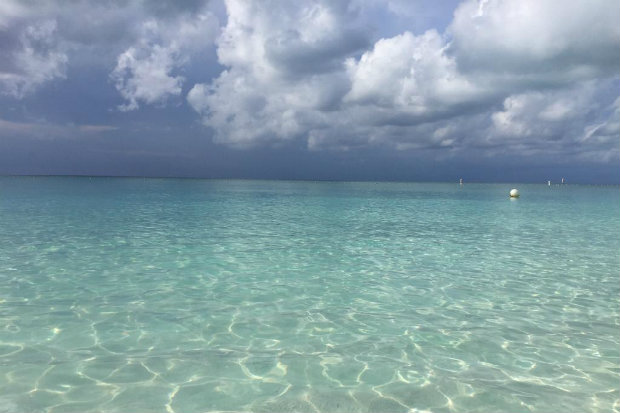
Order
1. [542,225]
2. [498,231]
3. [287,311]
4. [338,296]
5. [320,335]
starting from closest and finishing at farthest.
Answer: [320,335] → [287,311] → [338,296] → [498,231] → [542,225]

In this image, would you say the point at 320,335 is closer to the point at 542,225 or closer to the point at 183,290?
the point at 183,290

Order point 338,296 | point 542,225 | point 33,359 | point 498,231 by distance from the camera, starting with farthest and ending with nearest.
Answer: point 542,225 < point 498,231 < point 338,296 < point 33,359

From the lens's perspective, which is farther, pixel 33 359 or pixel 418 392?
pixel 33 359

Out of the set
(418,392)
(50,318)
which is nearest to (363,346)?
(418,392)

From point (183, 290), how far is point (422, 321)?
246 inches

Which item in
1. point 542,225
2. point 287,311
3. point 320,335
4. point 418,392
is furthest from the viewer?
point 542,225

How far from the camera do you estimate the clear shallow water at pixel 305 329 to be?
621 cm

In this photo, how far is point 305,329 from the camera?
28.7ft

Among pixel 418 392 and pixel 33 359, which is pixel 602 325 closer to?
pixel 418 392

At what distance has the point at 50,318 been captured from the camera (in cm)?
910

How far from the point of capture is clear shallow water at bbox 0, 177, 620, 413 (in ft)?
20.4

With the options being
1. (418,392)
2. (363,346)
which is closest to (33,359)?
(363,346)

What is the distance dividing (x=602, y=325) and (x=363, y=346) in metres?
5.51

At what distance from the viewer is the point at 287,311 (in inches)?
389
